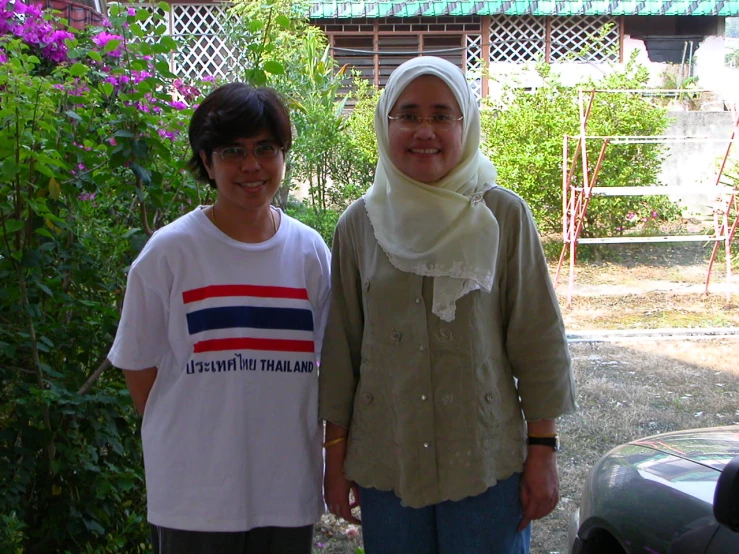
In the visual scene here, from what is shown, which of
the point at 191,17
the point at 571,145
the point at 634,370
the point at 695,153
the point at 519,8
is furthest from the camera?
the point at 695,153

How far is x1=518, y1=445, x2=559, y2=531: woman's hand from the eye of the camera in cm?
182

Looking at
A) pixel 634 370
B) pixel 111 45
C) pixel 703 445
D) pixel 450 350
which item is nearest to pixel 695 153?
pixel 634 370

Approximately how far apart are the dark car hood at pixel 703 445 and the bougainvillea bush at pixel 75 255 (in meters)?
1.68

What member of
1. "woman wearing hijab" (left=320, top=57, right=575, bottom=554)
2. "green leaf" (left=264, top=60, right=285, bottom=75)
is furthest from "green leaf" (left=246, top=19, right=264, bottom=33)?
"woman wearing hijab" (left=320, top=57, right=575, bottom=554)

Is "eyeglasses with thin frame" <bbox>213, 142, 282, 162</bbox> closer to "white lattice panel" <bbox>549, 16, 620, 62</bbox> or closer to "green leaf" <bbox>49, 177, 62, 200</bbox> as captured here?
"green leaf" <bbox>49, 177, 62, 200</bbox>

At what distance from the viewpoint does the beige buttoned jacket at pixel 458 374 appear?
1.79 m

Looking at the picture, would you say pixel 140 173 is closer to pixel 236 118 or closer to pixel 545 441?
pixel 236 118

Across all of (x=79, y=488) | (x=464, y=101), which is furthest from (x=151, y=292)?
(x=79, y=488)

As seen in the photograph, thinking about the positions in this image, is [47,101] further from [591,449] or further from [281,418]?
[591,449]

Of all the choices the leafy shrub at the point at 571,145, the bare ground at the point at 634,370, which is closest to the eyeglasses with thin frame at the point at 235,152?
the bare ground at the point at 634,370

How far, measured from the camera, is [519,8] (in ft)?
34.2

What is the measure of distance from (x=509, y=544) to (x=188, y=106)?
73.9 inches

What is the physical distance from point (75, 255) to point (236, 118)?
1.06 meters

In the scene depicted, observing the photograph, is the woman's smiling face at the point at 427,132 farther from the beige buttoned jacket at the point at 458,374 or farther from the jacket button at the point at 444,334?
the jacket button at the point at 444,334
